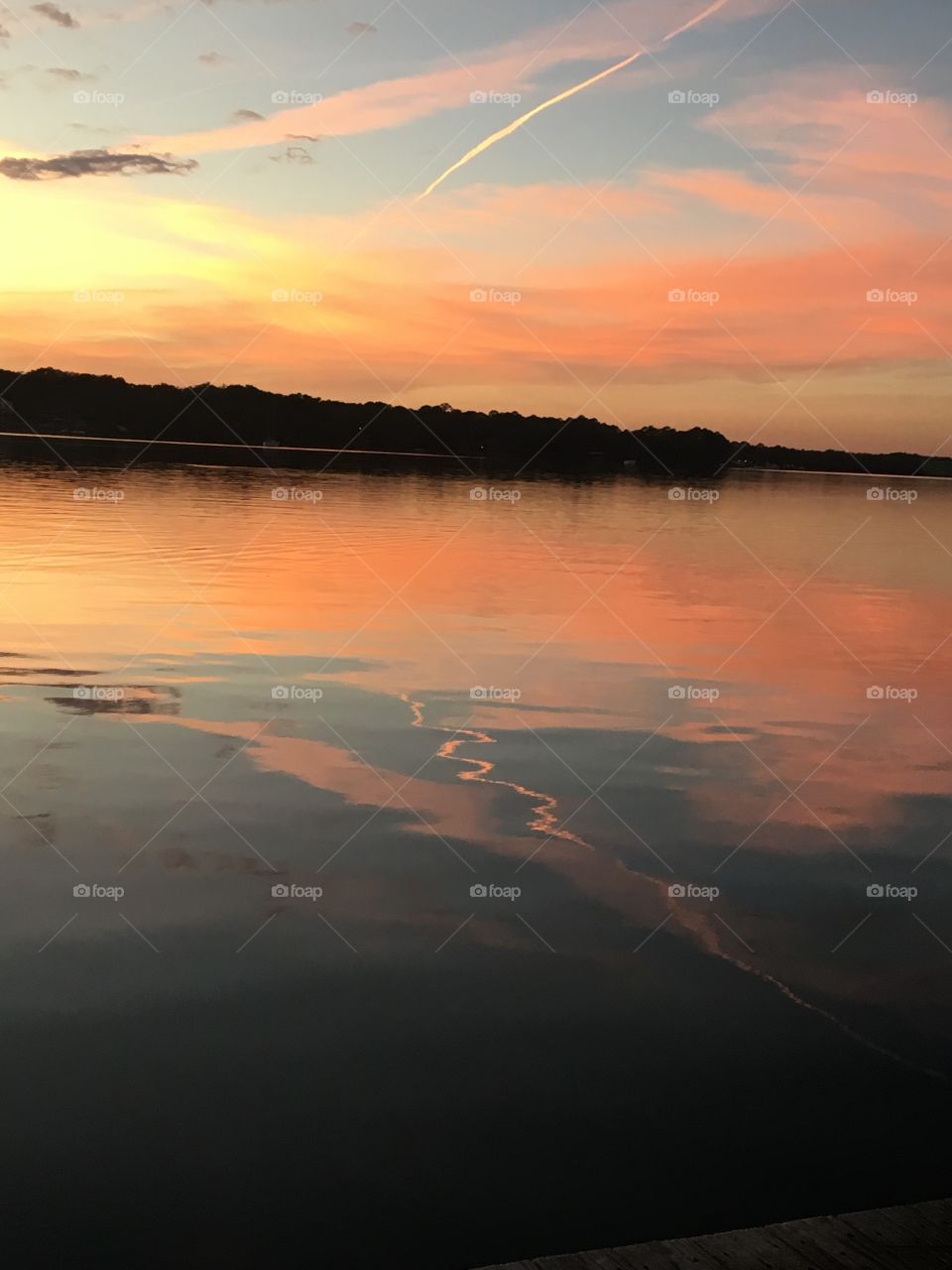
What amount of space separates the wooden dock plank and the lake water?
0.75 meters

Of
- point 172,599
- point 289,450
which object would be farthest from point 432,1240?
point 289,450

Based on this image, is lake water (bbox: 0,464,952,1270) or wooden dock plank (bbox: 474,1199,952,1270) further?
lake water (bbox: 0,464,952,1270)

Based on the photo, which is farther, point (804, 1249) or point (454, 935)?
point (454, 935)

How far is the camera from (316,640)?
723 inches

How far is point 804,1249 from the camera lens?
211 inches

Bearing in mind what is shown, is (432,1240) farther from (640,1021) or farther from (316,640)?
(316,640)

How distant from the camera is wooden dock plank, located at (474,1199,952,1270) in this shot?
521 cm

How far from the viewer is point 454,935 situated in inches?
351

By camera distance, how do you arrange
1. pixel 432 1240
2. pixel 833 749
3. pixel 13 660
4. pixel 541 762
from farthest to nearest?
pixel 13 660 < pixel 833 749 < pixel 541 762 < pixel 432 1240

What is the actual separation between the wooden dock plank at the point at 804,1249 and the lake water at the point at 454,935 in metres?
0.75

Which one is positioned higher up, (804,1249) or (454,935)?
(454,935)

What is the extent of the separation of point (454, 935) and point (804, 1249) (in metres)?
3.87

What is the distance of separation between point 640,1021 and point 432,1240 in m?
2.31

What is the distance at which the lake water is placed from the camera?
632 cm
